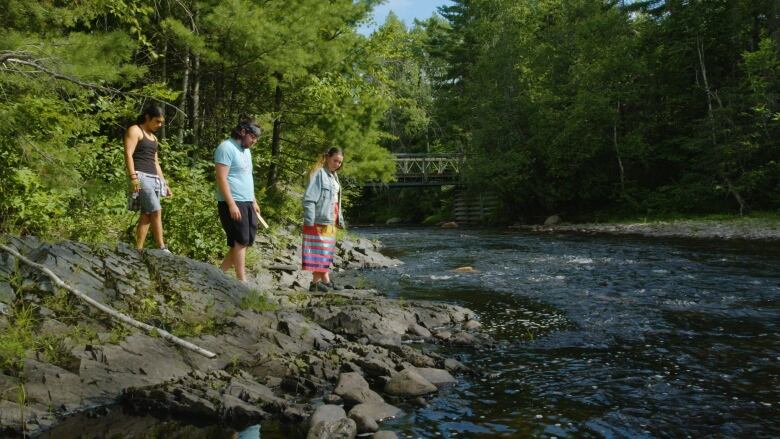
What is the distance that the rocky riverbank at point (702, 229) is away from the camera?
60.2ft

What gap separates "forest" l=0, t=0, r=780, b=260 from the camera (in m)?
6.67

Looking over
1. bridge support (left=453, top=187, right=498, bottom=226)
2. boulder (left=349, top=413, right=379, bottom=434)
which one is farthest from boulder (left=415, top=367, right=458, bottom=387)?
bridge support (left=453, top=187, right=498, bottom=226)

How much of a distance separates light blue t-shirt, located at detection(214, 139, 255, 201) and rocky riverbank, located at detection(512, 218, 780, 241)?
1636 centimetres

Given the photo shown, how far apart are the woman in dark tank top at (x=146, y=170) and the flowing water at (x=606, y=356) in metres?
3.23

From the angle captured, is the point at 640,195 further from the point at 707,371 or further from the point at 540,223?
the point at 707,371

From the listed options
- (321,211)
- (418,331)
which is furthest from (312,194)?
(418,331)

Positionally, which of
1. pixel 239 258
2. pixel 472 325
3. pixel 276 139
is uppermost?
pixel 276 139

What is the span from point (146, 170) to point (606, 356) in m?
5.24

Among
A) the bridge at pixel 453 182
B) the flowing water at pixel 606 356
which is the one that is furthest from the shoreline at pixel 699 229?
the bridge at pixel 453 182

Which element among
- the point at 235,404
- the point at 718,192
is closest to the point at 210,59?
the point at 235,404

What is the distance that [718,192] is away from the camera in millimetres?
24922

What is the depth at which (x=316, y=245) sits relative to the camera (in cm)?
775

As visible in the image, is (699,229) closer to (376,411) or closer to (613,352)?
(613,352)

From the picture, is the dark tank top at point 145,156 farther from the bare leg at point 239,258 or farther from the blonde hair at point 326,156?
the blonde hair at point 326,156
